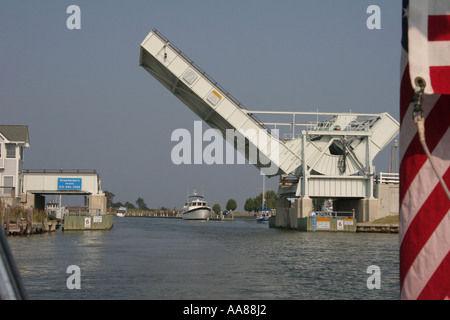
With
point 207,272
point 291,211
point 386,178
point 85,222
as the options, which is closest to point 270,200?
point 291,211

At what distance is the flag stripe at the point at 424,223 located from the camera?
160cm

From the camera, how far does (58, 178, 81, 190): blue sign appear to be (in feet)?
123

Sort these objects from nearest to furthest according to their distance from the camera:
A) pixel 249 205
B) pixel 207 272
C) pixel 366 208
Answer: pixel 207 272, pixel 366 208, pixel 249 205

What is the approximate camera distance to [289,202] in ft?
143

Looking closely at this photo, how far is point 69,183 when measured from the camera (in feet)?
124

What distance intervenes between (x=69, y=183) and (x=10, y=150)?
4193 millimetres

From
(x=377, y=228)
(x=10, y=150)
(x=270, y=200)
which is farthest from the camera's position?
(x=270, y=200)

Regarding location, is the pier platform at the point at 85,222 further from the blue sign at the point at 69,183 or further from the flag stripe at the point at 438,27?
the flag stripe at the point at 438,27

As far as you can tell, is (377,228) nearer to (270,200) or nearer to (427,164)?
(427,164)
